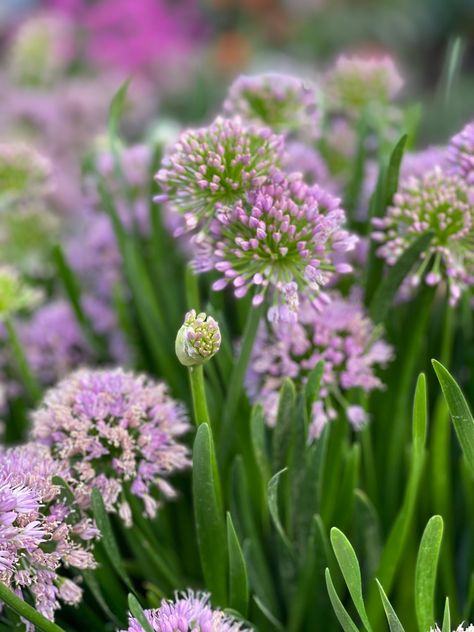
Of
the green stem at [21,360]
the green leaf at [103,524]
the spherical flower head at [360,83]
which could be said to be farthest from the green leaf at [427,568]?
the spherical flower head at [360,83]

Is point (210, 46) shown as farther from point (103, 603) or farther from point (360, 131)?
point (103, 603)

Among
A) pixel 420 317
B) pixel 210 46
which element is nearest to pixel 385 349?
pixel 420 317

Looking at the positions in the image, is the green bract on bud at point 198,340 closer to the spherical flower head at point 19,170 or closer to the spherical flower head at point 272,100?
the spherical flower head at point 272,100

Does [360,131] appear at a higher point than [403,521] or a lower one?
higher

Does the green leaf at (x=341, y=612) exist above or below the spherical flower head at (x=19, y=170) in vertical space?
below

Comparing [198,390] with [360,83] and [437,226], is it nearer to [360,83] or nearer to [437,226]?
[437,226]

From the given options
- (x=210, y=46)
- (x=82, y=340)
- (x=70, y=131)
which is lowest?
(x=82, y=340)

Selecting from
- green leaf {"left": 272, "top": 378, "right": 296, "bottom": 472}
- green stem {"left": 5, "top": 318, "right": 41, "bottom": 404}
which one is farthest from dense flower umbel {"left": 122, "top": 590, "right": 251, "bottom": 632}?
green stem {"left": 5, "top": 318, "right": 41, "bottom": 404}
